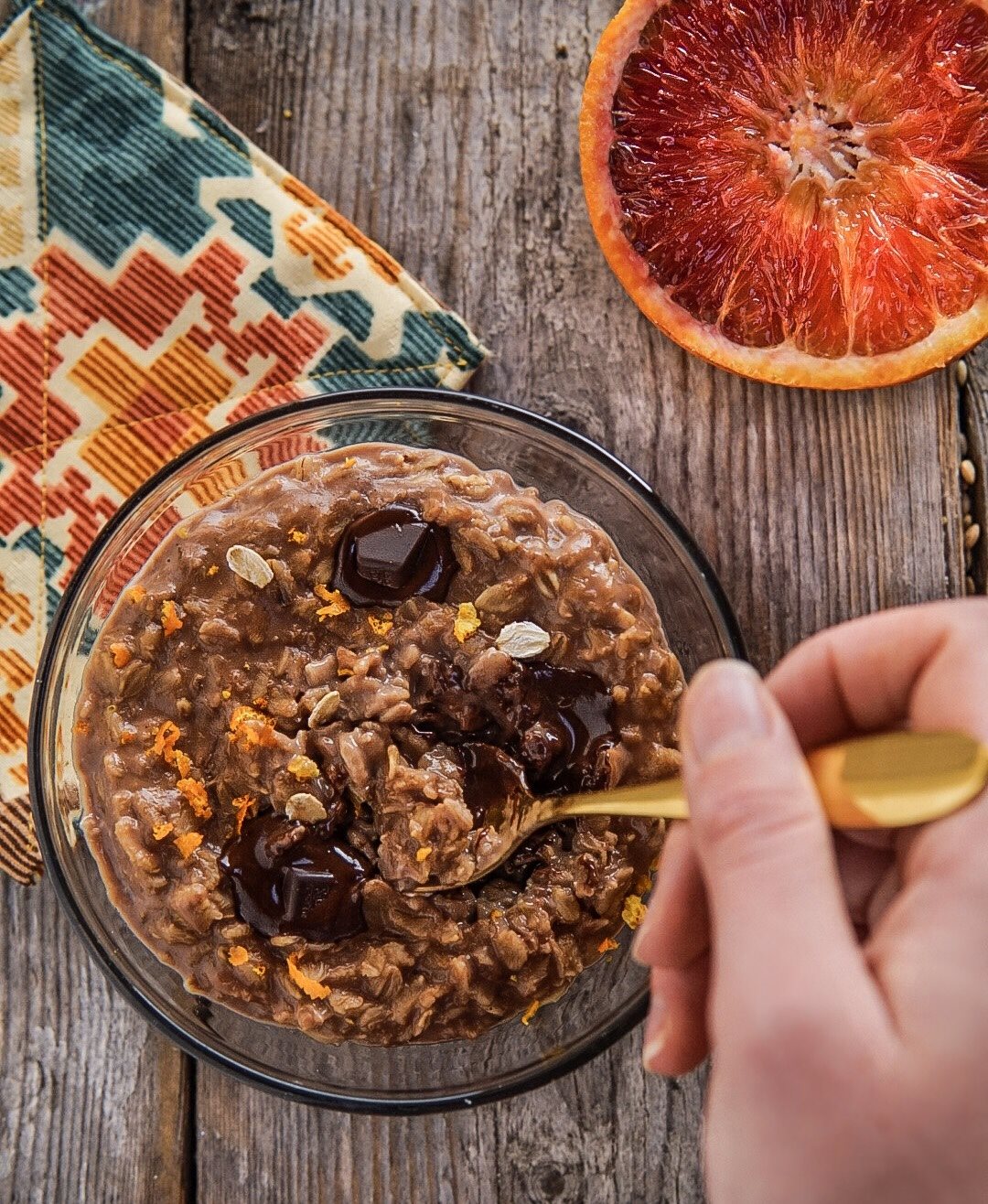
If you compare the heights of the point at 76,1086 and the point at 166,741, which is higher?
the point at 166,741

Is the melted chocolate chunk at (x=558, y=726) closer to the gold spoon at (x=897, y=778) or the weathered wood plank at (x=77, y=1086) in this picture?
the gold spoon at (x=897, y=778)

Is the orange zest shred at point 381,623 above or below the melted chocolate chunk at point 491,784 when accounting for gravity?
above

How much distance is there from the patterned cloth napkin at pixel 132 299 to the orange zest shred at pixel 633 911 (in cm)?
100

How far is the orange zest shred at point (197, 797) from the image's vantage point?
165 centimetres

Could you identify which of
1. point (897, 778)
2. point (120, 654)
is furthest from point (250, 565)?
point (897, 778)

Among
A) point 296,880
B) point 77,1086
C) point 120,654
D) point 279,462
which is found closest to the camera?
point 296,880

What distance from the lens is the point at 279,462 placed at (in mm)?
1964

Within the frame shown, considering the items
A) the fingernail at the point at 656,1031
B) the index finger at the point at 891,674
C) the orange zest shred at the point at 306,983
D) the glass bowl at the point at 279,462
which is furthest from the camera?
the glass bowl at the point at 279,462

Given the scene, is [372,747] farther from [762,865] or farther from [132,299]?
[132,299]

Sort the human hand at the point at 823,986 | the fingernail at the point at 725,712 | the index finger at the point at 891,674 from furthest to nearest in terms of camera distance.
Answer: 1. the index finger at the point at 891,674
2. the fingernail at the point at 725,712
3. the human hand at the point at 823,986

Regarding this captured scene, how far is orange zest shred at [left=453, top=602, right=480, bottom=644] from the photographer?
1.66 m


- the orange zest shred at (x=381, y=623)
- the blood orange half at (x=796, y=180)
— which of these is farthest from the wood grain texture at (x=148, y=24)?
the orange zest shred at (x=381, y=623)

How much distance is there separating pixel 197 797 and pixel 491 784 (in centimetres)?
44

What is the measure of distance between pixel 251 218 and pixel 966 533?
148 cm
